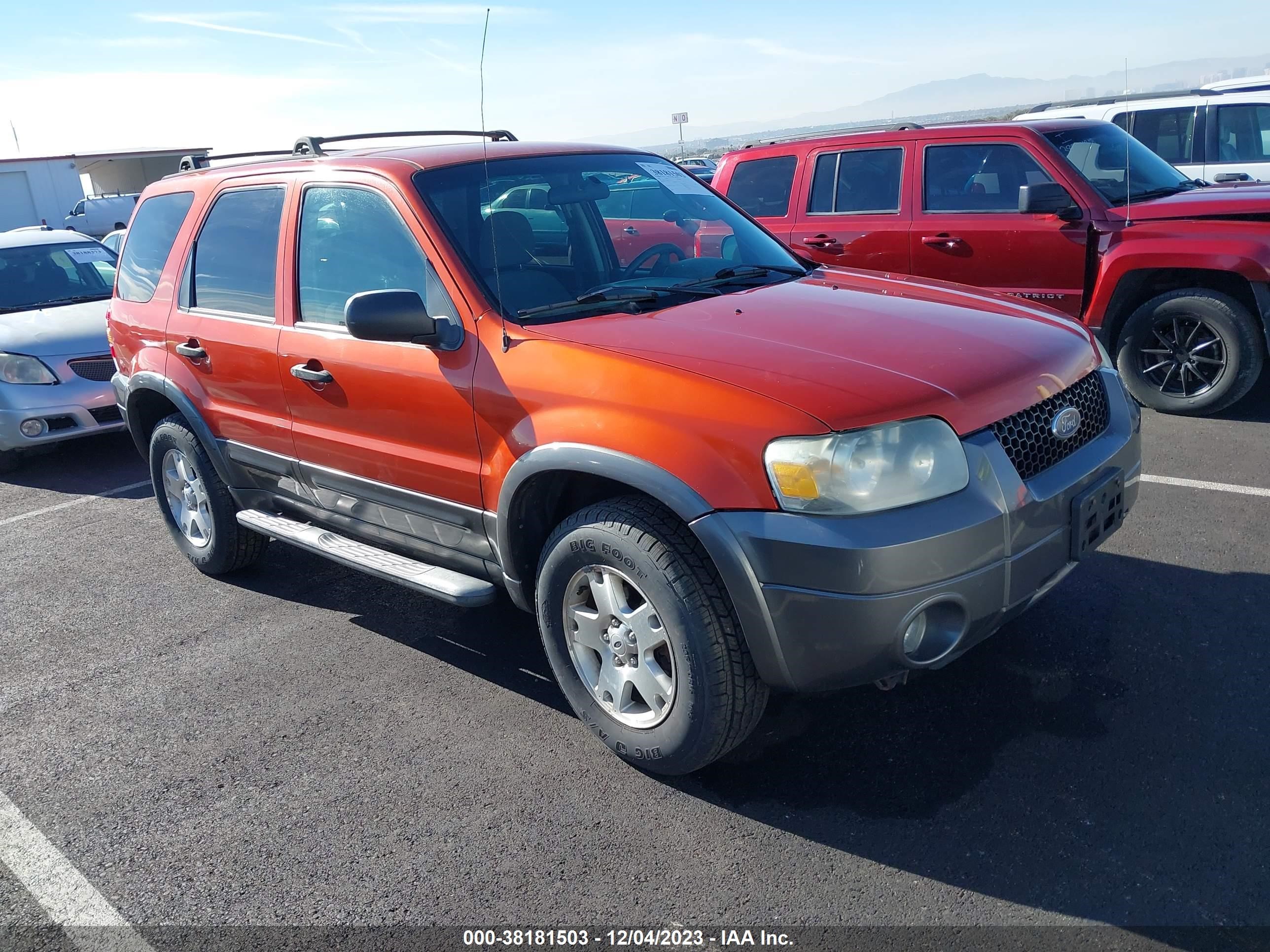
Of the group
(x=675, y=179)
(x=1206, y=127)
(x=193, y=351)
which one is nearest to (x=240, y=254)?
(x=193, y=351)

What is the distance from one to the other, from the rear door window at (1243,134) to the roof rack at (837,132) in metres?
4.31

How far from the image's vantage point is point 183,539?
5.29m

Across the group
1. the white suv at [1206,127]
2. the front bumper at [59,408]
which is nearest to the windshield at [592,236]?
the front bumper at [59,408]

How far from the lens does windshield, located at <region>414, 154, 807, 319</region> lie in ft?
11.8

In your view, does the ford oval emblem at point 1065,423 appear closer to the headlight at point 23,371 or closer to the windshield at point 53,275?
the headlight at point 23,371

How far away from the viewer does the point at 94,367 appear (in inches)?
298

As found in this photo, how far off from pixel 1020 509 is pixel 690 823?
1.28 m

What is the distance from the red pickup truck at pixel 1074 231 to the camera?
6223 millimetres

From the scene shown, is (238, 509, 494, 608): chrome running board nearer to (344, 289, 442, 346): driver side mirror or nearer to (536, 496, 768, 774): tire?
(536, 496, 768, 774): tire

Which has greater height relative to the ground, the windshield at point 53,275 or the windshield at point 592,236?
the windshield at point 592,236

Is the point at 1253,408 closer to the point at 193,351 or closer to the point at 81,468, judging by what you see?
the point at 193,351

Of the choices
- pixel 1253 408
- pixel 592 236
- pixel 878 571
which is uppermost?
pixel 592 236

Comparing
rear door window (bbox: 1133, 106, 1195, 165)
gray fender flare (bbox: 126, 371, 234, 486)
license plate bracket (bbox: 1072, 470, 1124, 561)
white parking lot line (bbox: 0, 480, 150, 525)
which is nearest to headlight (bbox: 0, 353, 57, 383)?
white parking lot line (bbox: 0, 480, 150, 525)

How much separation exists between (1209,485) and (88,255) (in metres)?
8.76
